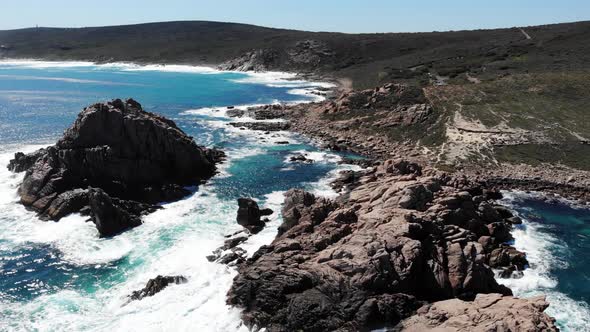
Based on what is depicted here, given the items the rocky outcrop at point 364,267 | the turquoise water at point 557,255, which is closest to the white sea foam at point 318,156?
the turquoise water at point 557,255

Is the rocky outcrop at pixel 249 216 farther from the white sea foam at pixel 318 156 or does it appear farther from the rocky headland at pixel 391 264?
the white sea foam at pixel 318 156

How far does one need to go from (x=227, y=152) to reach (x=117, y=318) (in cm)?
4321

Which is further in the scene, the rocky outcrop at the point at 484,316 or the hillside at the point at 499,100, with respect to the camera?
the hillside at the point at 499,100

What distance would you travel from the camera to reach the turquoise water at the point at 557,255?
33094 mm

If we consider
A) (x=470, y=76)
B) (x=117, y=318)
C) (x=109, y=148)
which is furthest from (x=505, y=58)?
(x=117, y=318)

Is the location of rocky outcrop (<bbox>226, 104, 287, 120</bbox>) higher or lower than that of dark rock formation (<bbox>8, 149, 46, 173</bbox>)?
higher

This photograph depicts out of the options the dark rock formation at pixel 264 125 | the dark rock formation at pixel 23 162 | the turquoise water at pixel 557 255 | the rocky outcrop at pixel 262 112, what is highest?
the rocky outcrop at pixel 262 112

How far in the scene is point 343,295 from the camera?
Result: 2955 cm

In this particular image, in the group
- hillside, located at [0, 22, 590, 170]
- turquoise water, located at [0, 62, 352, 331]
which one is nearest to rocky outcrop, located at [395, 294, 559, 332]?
turquoise water, located at [0, 62, 352, 331]

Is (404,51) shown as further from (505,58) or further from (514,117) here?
(514,117)

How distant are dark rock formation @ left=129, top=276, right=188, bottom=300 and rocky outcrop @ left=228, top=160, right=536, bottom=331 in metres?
5.46

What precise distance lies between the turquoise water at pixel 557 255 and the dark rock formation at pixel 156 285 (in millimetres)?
25740

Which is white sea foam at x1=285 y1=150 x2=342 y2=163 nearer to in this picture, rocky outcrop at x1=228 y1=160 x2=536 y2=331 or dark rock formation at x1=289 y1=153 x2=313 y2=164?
dark rock formation at x1=289 y1=153 x2=313 y2=164

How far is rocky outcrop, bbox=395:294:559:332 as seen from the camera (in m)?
24.7
